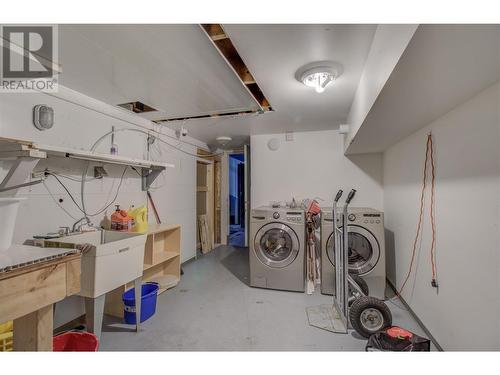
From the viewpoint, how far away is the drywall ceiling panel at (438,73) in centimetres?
81

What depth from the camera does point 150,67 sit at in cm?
172

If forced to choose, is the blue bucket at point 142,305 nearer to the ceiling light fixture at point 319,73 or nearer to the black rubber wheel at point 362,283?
the black rubber wheel at point 362,283

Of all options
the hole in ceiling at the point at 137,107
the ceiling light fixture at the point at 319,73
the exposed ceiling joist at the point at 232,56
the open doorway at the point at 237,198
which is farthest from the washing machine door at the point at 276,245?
the open doorway at the point at 237,198

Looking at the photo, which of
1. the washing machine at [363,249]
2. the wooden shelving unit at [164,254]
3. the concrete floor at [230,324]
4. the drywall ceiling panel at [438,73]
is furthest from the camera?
the wooden shelving unit at [164,254]

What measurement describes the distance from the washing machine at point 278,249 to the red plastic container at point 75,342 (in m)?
1.80

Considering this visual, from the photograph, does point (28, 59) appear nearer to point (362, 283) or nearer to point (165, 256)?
point (165, 256)

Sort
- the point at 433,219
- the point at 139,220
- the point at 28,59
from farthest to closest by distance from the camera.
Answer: the point at 139,220, the point at 433,219, the point at 28,59

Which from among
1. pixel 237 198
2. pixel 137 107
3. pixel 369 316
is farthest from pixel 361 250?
pixel 237 198

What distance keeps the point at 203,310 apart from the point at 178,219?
1699mm

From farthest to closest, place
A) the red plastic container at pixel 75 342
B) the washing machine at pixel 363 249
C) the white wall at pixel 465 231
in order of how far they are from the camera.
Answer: the washing machine at pixel 363 249 → the red plastic container at pixel 75 342 → the white wall at pixel 465 231

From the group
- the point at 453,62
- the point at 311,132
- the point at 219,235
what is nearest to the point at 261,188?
the point at 311,132

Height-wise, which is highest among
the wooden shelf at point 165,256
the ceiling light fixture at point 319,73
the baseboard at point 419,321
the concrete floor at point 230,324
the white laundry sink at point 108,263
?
the ceiling light fixture at point 319,73

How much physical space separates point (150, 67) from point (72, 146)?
3.59 ft
